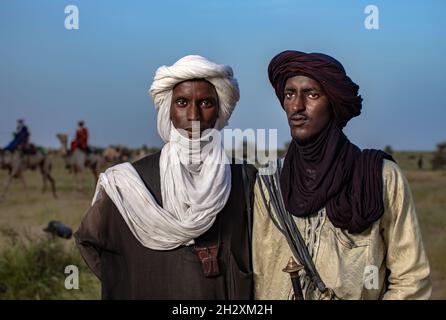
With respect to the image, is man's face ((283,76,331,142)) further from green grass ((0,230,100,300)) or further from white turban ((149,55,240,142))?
green grass ((0,230,100,300))

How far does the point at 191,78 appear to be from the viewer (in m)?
4.63

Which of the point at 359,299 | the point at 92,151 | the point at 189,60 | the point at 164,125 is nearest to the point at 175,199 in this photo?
the point at 164,125

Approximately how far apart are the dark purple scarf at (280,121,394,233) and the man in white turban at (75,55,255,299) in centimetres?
33

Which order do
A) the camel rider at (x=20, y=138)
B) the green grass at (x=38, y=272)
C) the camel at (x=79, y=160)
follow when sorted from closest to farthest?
the green grass at (x=38, y=272) < the camel rider at (x=20, y=138) < the camel at (x=79, y=160)

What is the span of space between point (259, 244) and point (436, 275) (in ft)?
33.9

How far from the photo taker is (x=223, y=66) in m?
4.68

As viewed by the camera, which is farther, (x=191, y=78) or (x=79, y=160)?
(x=79, y=160)

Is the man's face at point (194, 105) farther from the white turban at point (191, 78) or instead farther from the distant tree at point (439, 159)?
the distant tree at point (439, 159)

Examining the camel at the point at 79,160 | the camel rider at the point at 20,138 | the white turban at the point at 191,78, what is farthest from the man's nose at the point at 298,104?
the camel at the point at 79,160

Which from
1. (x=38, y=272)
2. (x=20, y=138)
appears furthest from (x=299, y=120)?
(x=20, y=138)

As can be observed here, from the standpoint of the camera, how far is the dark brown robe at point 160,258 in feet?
15.4

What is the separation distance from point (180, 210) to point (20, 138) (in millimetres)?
15414

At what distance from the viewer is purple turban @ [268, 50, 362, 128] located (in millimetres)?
4480

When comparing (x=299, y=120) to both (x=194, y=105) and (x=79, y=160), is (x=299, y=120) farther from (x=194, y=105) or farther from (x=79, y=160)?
(x=79, y=160)
